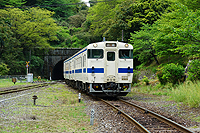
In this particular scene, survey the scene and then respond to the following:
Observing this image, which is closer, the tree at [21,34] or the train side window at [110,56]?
the train side window at [110,56]

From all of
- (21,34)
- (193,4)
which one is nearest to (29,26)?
(21,34)

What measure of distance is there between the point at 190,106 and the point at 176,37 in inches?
195

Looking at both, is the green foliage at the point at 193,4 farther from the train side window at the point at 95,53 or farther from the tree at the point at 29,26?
the tree at the point at 29,26

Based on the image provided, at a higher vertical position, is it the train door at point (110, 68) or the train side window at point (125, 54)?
the train side window at point (125, 54)

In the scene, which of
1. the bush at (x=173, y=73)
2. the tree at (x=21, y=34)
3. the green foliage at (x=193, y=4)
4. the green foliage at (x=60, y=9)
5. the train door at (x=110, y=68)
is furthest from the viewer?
the green foliage at (x=60, y=9)

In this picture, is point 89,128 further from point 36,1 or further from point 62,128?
point 36,1

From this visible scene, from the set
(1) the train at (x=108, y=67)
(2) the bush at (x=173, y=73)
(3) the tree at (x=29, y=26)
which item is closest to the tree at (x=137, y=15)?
(2) the bush at (x=173, y=73)

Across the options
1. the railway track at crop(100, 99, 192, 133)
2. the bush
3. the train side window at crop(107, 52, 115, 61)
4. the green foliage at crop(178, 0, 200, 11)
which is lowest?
the railway track at crop(100, 99, 192, 133)

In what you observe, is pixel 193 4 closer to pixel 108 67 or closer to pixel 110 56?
pixel 110 56

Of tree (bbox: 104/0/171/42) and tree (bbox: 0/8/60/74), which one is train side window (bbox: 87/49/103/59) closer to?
tree (bbox: 104/0/171/42)

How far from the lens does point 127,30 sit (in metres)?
34.0

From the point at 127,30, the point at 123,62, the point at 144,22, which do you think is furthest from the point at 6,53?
the point at 123,62

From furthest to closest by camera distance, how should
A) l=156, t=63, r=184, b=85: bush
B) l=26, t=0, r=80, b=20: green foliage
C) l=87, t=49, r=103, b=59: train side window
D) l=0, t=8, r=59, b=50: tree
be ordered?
1. l=26, t=0, r=80, b=20: green foliage
2. l=0, t=8, r=59, b=50: tree
3. l=156, t=63, r=184, b=85: bush
4. l=87, t=49, r=103, b=59: train side window

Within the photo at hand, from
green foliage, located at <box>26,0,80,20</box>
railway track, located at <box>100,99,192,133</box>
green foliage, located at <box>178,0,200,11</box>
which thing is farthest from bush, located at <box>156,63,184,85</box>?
green foliage, located at <box>26,0,80,20</box>
